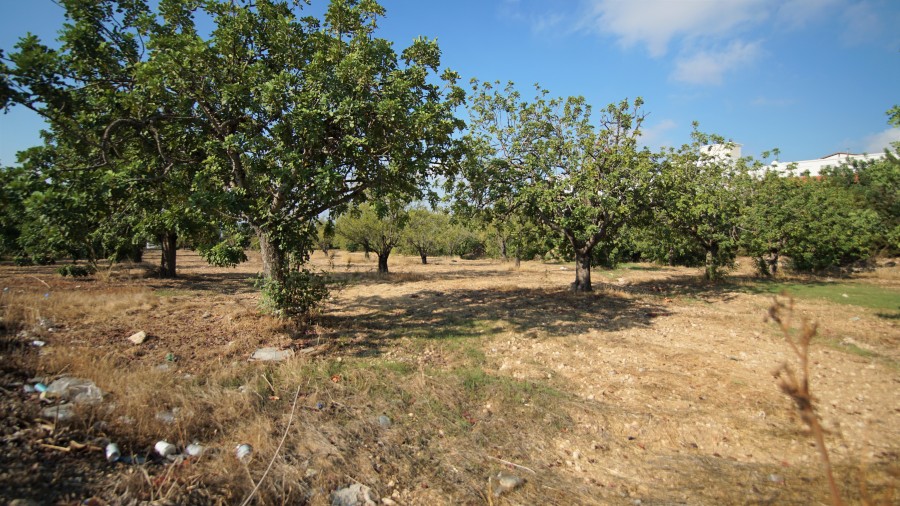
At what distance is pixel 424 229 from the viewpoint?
3356 centimetres

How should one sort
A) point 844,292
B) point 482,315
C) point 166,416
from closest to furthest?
point 166,416 < point 482,315 < point 844,292

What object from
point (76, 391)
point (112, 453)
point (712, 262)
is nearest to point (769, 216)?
point (712, 262)

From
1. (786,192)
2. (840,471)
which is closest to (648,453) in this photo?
(840,471)

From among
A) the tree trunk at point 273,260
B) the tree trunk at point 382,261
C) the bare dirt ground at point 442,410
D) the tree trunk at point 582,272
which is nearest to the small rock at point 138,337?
the bare dirt ground at point 442,410

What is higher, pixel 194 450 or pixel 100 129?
pixel 100 129

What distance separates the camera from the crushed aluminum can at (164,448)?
425cm

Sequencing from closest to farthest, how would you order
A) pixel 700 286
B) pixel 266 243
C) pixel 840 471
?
1. pixel 840 471
2. pixel 266 243
3. pixel 700 286

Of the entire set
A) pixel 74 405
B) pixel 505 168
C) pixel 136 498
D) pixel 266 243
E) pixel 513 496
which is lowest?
pixel 513 496

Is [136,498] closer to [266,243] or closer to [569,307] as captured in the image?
[266,243]

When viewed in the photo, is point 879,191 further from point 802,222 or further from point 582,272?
point 582,272

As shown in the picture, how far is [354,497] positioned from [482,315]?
828 centimetres

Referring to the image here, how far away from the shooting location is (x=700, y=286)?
19.8m

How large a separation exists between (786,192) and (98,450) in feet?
93.3

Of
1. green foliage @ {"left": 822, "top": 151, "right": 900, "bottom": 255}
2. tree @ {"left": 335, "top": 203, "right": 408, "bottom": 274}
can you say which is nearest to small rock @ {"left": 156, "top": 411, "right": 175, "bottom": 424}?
green foliage @ {"left": 822, "top": 151, "right": 900, "bottom": 255}
